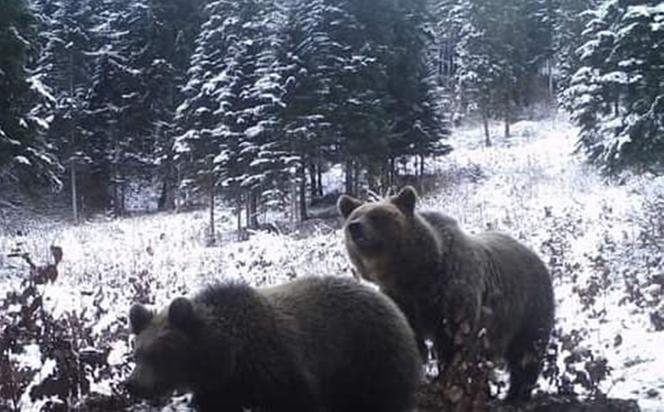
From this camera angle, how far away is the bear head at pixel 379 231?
6242 millimetres

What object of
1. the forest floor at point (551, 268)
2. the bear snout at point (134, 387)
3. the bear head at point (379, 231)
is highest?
the bear head at point (379, 231)

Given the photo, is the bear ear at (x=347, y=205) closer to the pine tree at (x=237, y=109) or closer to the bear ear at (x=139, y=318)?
the bear ear at (x=139, y=318)

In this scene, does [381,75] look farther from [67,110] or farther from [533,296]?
[533,296]

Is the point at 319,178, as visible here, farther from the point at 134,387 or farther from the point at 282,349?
the point at 134,387

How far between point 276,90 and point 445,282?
2781 cm

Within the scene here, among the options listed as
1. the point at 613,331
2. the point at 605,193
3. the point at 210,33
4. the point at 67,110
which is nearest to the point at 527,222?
the point at 605,193

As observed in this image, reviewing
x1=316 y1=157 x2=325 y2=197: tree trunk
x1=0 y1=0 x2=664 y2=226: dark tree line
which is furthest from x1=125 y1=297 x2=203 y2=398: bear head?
x1=316 y1=157 x2=325 y2=197: tree trunk

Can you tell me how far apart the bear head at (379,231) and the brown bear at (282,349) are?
Answer: 0.60 meters

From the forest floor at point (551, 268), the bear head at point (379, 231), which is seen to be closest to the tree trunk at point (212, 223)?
the forest floor at point (551, 268)

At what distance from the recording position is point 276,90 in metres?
33.5

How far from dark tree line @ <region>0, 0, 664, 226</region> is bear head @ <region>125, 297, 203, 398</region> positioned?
1432cm

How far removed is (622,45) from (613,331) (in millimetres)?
10130

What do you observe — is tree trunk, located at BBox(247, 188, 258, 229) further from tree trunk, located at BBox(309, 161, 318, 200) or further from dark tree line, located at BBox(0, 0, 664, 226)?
tree trunk, located at BBox(309, 161, 318, 200)

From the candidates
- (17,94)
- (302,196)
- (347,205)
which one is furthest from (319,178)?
(347,205)
